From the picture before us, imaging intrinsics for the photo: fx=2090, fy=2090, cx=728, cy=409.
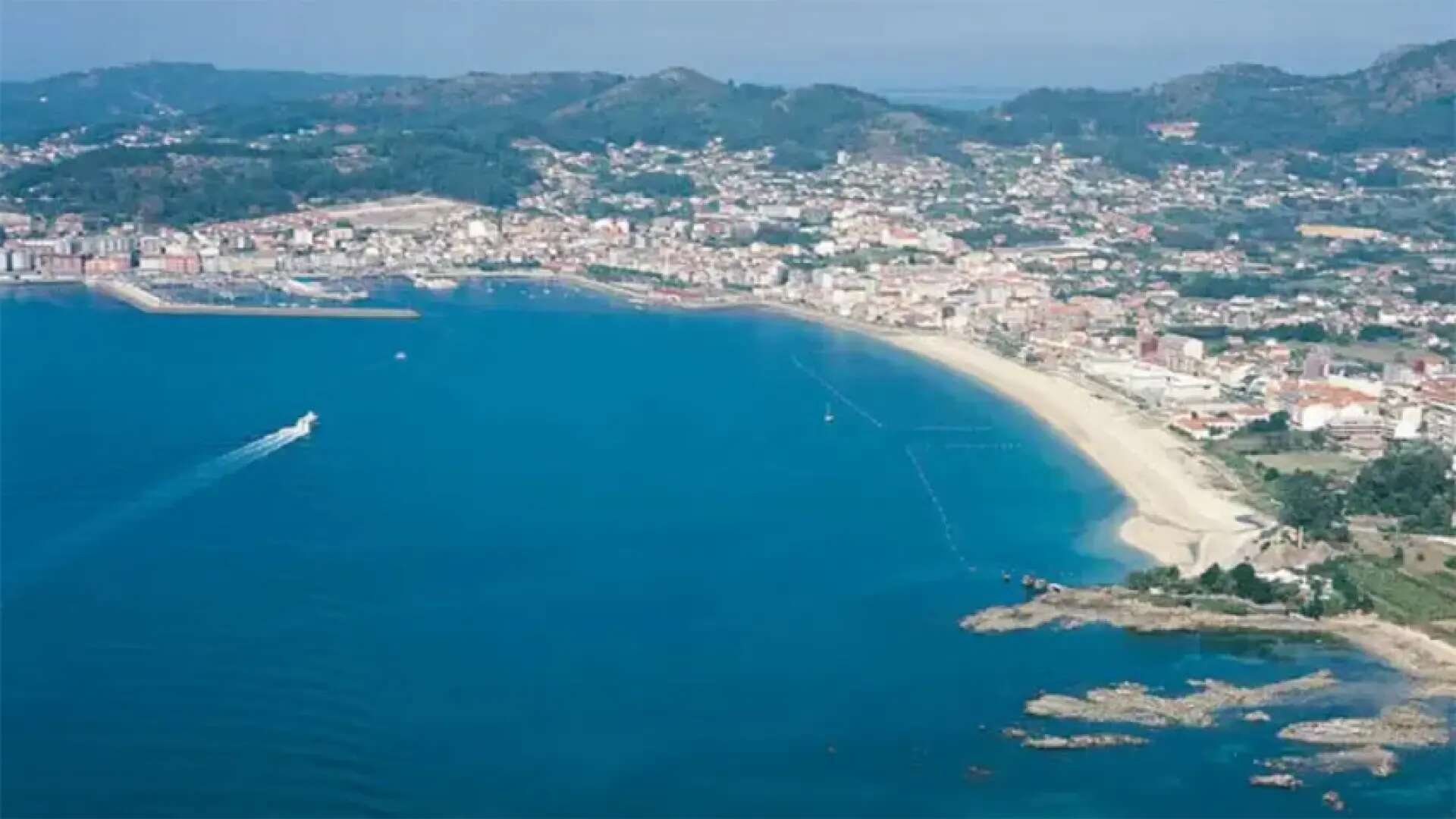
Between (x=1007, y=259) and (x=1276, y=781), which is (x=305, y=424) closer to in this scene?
(x=1276, y=781)

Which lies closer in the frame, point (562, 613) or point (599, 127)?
point (562, 613)

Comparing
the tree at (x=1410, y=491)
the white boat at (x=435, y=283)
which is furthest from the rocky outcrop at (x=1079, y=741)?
the white boat at (x=435, y=283)

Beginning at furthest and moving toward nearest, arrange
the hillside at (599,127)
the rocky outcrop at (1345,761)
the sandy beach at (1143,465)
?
the hillside at (599,127), the sandy beach at (1143,465), the rocky outcrop at (1345,761)

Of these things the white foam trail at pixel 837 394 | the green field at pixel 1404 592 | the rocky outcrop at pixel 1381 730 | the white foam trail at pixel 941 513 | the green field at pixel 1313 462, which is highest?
the green field at pixel 1404 592

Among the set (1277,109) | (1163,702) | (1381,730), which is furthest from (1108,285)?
(1277,109)

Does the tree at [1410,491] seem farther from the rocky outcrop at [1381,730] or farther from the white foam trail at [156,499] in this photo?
the white foam trail at [156,499]

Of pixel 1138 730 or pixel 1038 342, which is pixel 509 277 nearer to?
pixel 1038 342

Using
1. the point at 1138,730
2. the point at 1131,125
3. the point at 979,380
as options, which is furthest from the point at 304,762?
the point at 1131,125
